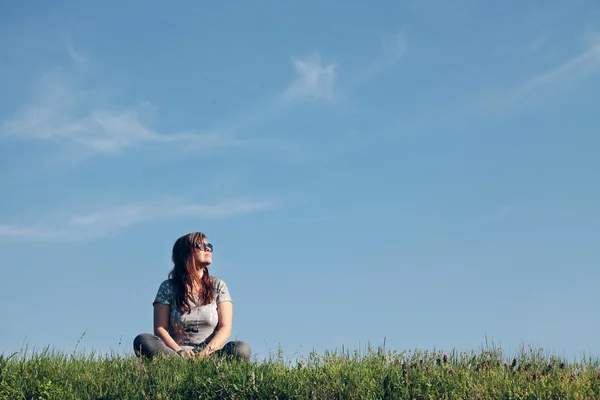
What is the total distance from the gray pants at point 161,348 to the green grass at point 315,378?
269 mm

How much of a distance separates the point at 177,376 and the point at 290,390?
1.72 metres

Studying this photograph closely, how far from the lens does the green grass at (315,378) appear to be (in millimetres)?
10328

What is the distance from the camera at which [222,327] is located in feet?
43.0

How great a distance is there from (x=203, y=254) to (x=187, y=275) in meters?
0.45

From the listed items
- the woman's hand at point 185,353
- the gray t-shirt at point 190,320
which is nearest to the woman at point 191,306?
the gray t-shirt at point 190,320

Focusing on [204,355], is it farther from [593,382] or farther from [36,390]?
[593,382]

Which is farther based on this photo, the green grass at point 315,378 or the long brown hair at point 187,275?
the long brown hair at point 187,275

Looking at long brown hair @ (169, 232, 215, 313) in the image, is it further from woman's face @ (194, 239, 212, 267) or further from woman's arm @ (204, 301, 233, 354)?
woman's arm @ (204, 301, 233, 354)

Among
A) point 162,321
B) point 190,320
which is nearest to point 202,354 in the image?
point 190,320

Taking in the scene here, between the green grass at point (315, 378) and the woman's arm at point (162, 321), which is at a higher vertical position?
the woman's arm at point (162, 321)

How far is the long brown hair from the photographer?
13.0 metres

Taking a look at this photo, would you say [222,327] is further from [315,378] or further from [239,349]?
[315,378]

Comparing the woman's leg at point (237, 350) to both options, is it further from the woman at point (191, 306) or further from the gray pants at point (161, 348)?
the woman at point (191, 306)

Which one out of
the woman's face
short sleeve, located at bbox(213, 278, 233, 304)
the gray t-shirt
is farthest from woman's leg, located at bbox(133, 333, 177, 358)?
the woman's face
